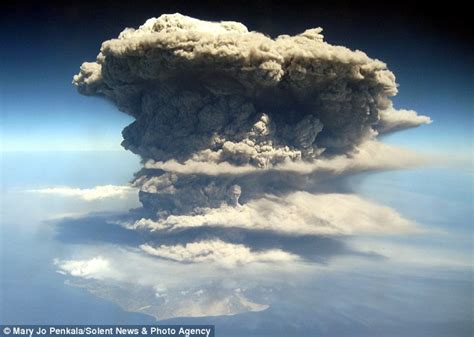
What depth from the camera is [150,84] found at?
578 inches

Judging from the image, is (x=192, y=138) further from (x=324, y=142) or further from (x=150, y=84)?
(x=324, y=142)

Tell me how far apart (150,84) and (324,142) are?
21.3ft

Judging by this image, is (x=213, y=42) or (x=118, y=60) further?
(x=118, y=60)

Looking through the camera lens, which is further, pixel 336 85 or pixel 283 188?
pixel 283 188

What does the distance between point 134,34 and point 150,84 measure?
6.05 feet

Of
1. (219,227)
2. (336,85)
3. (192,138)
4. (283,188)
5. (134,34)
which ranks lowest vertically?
(219,227)

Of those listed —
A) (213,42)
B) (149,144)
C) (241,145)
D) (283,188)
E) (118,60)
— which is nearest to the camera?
(213,42)

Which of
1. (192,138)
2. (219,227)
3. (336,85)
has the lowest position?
(219,227)

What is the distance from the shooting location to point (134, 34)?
1335 cm

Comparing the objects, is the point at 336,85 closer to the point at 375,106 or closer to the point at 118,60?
the point at 375,106

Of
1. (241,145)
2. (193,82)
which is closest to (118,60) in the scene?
(193,82)

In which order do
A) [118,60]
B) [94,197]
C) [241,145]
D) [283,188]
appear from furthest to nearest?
[94,197] < [283,188] < [241,145] < [118,60]

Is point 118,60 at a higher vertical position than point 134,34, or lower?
lower

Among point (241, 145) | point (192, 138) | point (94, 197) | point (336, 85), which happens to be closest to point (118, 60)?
point (192, 138)
